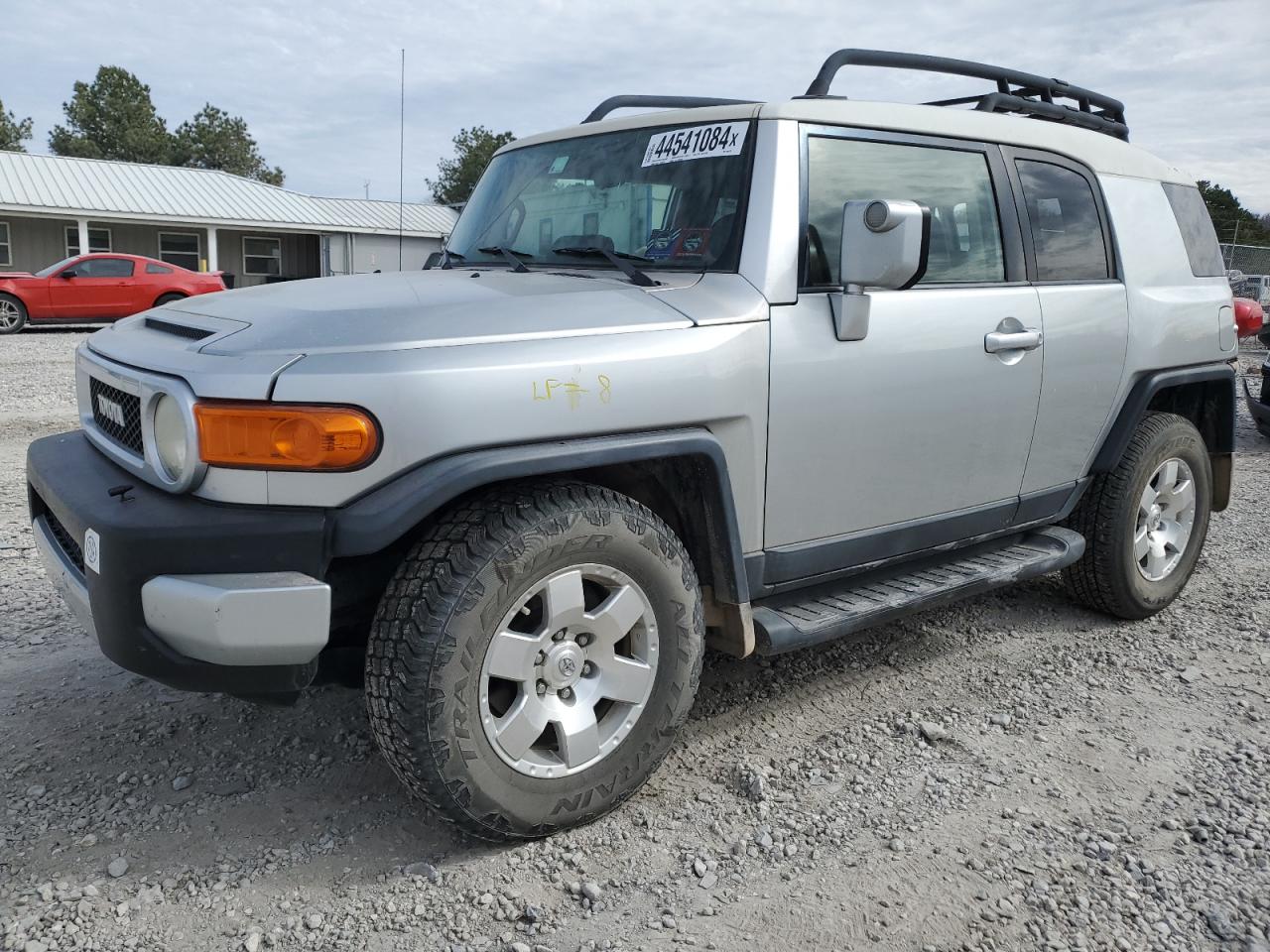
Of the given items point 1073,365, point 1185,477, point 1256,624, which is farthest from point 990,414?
point 1256,624

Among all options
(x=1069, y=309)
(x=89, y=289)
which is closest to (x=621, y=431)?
(x=1069, y=309)

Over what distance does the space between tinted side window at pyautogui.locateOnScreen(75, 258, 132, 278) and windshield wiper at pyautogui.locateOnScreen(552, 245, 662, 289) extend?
58.2 feet

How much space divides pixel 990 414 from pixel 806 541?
2.98ft

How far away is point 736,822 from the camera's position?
2873mm

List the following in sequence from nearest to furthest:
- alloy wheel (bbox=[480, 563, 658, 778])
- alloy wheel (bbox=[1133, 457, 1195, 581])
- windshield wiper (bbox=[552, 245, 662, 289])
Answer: alloy wheel (bbox=[480, 563, 658, 778]), windshield wiper (bbox=[552, 245, 662, 289]), alloy wheel (bbox=[1133, 457, 1195, 581])

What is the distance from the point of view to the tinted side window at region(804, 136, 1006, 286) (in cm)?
317

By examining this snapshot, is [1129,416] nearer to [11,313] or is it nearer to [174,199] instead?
[11,313]

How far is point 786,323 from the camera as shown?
298cm

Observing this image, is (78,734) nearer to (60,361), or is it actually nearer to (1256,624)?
(1256,624)

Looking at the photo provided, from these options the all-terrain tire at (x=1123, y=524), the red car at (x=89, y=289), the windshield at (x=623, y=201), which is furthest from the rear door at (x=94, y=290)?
the all-terrain tire at (x=1123, y=524)

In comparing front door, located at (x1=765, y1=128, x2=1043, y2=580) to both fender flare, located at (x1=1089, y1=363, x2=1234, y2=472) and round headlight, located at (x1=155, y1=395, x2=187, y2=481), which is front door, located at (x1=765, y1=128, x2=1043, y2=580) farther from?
round headlight, located at (x1=155, y1=395, x2=187, y2=481)

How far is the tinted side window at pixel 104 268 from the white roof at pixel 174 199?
7882 mm

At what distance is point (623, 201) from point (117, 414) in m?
1.66

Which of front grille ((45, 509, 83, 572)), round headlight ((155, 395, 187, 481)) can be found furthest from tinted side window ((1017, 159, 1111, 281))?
front grille ((45, 509, 83, 572))
